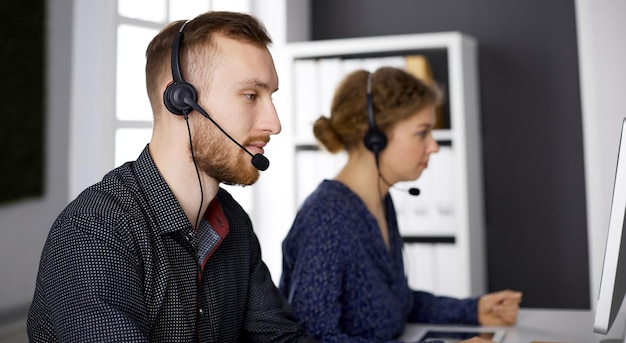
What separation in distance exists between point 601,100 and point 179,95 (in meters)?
1.95

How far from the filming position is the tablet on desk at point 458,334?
1618 millimetres

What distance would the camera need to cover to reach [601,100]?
262 cm

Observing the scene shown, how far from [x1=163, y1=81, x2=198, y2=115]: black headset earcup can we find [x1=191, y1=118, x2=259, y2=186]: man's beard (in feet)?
0.16

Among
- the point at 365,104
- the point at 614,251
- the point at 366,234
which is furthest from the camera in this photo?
the point at 365,104

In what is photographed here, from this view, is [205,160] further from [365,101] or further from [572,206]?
[572,206]

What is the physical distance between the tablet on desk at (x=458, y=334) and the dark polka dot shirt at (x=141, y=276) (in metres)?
0.41

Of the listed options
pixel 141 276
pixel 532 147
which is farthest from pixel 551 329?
pixel 532 147

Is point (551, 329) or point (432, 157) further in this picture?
point (432, 157)

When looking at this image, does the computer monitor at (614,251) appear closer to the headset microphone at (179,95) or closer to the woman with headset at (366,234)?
the woman with headset at (366,234)

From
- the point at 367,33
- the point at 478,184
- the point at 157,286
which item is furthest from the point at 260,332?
the point at 367,33

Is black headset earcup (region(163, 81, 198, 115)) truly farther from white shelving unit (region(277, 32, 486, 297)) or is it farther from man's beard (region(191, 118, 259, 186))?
white shelving unit (region(277, 32, 486, 297))

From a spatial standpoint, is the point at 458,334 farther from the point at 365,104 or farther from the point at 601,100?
the point at 601,100

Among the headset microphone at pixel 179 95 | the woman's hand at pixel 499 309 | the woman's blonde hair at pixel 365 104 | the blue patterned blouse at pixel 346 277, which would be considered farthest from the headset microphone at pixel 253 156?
the woman's hand at pixel 499 309

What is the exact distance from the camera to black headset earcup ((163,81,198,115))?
118 cm
